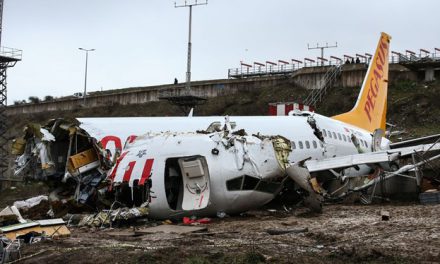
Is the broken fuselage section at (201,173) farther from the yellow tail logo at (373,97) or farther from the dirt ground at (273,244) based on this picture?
the yellow tail logo at (373,97)

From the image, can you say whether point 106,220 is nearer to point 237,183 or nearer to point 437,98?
point 237,183

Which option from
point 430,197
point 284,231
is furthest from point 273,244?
point 430,197

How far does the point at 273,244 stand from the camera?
1031 centimetres

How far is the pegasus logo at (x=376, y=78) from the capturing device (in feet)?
98.3

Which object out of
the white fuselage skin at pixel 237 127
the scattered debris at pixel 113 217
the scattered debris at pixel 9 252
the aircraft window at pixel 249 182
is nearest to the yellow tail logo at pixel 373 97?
the white fuselage skin at pixel 237 127

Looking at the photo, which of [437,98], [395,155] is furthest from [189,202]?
[437,98]

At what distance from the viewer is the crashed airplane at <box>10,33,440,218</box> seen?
1520 centimetres

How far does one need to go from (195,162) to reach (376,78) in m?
18.4

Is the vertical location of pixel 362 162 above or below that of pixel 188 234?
above

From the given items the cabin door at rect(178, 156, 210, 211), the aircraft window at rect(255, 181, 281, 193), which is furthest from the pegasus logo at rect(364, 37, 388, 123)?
the cabin door at rect(178, 156, 210, 211)

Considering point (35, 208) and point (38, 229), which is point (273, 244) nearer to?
point (38, 229)

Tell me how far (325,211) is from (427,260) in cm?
769

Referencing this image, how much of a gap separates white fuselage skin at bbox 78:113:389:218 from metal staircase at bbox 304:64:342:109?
31.2 meters

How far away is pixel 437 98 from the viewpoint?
165 feet
